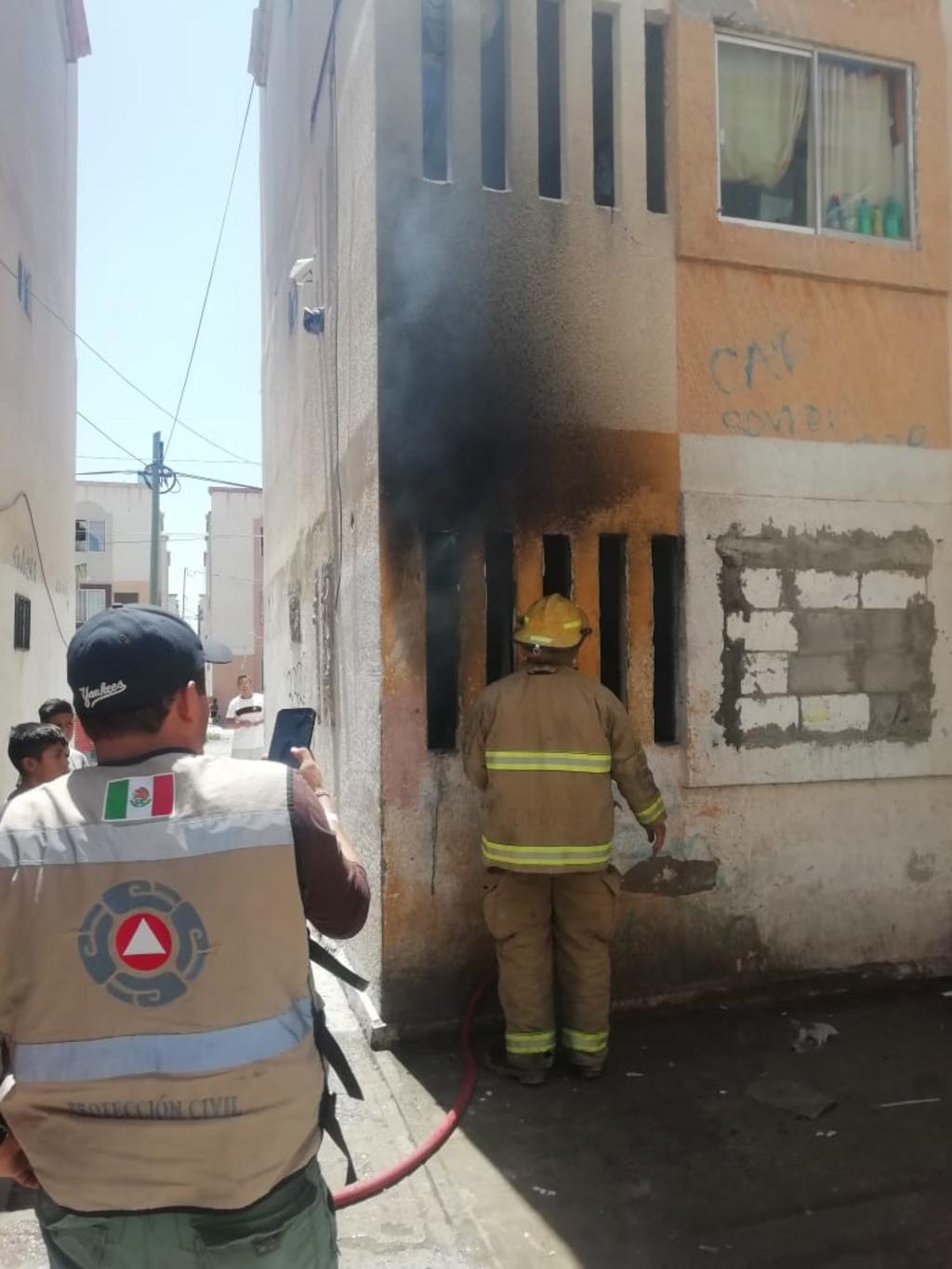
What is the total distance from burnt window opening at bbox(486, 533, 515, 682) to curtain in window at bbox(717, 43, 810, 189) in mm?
2574

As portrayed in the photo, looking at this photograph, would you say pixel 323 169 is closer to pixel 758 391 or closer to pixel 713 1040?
pixel 758 391

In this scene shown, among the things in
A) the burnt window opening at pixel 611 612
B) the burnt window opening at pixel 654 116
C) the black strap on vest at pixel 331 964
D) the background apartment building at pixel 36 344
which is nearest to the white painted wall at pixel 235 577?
the background apartment building at pixel 36 344

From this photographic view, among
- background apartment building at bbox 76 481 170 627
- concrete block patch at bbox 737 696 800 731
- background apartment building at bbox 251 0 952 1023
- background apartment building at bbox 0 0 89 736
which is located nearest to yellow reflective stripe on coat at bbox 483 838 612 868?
background apartment building at bbox 251 0 952 1023

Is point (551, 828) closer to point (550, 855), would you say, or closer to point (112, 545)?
point (550, 855)

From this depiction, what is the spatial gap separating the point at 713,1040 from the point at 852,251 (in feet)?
14.0

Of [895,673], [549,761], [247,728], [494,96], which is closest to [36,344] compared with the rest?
[247,728]

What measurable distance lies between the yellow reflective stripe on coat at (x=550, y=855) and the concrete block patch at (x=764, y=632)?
5.02 feet

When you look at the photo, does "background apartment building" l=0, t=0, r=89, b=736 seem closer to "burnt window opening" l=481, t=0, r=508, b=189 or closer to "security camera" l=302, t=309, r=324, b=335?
"security camera" l=302, t=309, r=324, b=335

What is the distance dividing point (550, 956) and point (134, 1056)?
2920 millimetres

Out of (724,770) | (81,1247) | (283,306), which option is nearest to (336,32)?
(283,306)

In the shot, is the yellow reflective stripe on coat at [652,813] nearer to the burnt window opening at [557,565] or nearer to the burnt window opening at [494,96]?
the burnt window opening at [557,565]

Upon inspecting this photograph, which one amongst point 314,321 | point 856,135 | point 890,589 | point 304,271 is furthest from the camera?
point 304,271

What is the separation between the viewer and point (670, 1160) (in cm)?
354

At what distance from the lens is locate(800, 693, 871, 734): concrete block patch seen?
17.3 ft
